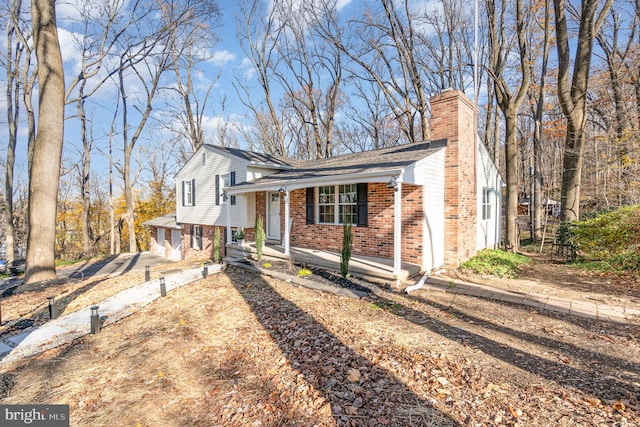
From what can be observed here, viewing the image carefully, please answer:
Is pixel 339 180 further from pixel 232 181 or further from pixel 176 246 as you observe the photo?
pixel 176 246

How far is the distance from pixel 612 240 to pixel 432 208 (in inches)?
187

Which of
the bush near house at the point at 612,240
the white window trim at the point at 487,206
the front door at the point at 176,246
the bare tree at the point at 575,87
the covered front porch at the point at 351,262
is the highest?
the bare tree at the point at 575,87

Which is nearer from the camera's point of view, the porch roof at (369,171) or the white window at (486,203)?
the porch roof at (369,171)

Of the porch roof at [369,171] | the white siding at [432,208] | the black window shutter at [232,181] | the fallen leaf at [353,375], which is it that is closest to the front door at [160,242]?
the black window shutter at [232,181]

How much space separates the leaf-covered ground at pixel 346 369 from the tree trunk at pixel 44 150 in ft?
18.3

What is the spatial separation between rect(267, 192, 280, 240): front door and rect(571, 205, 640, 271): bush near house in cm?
974

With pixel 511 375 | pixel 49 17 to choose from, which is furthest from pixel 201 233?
pixel 511 375

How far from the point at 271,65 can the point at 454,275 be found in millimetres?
20073

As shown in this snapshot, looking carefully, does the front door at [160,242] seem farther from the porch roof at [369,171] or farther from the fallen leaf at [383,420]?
the fallen leaf at [383,420]

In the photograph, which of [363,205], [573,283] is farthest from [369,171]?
[573,283]

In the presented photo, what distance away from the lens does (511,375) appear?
3219mm

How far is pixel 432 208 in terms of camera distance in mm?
8055

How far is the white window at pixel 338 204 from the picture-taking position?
905 cm

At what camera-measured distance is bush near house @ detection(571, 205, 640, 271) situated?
7328mm
